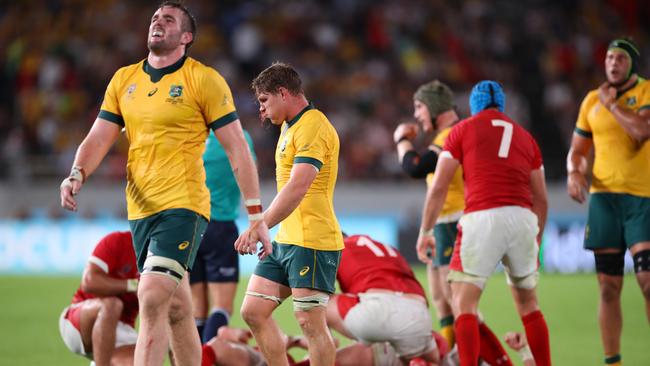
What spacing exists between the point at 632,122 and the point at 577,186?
2.37ft

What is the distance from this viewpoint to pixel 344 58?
2156 centimetres

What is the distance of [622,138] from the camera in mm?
7719

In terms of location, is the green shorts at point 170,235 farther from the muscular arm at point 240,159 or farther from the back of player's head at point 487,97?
the back of player's head at point 487,97

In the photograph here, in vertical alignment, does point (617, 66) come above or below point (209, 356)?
above

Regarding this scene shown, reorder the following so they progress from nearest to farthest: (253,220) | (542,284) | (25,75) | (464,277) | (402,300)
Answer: (253,220) < (464,277) < (402,300) < (542,284) < (25,75)

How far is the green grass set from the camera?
8.56 metres

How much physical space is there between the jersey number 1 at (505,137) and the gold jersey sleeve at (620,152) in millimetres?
1430

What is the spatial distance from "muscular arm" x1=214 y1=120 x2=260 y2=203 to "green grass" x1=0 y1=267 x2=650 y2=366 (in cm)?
319

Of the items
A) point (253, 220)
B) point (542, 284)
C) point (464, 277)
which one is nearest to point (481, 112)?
point (464, 277)

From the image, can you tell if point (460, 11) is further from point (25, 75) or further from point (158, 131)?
point (158, 131)

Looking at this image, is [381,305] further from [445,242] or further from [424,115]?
[424,115]

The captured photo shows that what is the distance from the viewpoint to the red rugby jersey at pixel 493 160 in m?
6.64

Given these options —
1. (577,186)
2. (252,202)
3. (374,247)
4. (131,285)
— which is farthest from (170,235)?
(577,186)

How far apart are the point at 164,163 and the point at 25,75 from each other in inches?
603
